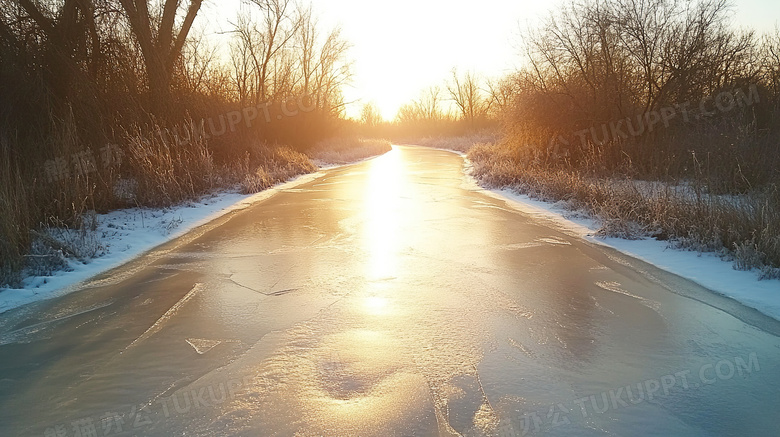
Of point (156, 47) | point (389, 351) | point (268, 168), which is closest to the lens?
point (389, 351)

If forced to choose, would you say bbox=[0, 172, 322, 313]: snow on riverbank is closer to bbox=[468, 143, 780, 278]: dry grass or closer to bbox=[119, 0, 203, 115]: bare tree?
bbox=[119, 0, 203, 115]: bare tree

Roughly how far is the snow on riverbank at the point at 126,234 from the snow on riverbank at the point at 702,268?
6513 mm

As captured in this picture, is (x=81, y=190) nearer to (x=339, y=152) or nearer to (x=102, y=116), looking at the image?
(x=102, y=116)

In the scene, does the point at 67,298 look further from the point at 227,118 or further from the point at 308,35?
the point at 308,35

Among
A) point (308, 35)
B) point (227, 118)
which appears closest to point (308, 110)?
point (308, 35)

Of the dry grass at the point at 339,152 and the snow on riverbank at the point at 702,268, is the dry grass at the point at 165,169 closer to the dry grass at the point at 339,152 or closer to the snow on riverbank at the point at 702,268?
the snow on riverbank at the point at 702,268

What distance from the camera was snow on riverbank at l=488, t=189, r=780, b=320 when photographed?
4.44 meters

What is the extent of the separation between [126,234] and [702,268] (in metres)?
7.78

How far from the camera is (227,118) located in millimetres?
16234

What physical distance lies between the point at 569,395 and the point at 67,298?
461 centimetres

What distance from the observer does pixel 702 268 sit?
17.8 feet

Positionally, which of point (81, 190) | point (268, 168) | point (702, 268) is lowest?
point (702, 268)

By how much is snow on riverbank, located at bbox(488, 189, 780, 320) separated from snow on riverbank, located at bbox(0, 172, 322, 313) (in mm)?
6513

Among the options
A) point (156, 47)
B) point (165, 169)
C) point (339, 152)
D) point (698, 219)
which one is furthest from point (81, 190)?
point (339, 152)
